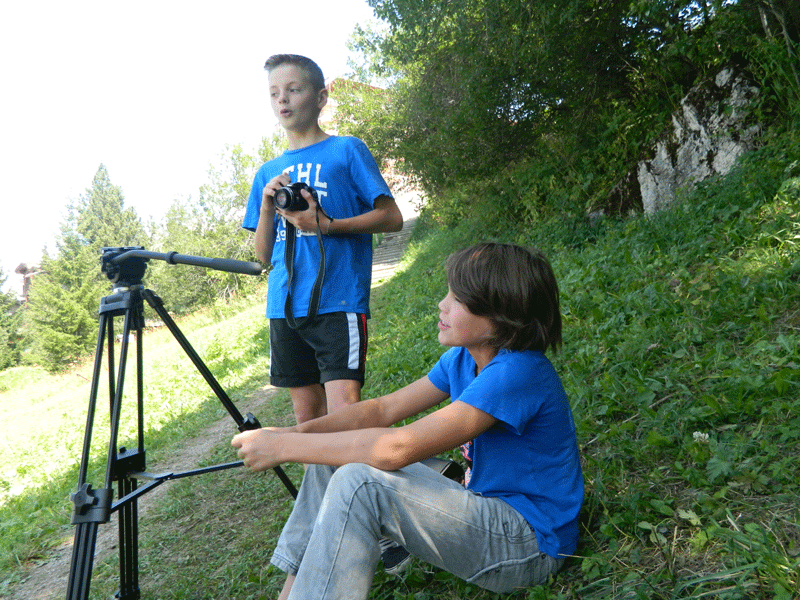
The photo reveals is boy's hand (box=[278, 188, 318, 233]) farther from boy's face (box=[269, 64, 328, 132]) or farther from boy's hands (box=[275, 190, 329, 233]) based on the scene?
boy's face (box=[269, 64, 328, 132])

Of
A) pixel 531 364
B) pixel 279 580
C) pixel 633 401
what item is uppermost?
pixel 531 364

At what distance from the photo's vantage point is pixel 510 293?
1.71 metres

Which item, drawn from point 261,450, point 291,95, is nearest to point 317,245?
point 291,95

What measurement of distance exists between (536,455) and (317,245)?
4.08ft

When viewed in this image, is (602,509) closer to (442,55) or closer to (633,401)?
(633,401)

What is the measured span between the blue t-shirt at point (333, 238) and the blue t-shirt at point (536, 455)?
0.85m

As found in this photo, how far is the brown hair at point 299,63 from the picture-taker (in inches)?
96.7

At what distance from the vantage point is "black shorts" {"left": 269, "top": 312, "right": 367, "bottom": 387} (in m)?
2.29

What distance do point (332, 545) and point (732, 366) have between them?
1.94 meters

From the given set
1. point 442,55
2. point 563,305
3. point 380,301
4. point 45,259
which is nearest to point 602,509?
point 563,305

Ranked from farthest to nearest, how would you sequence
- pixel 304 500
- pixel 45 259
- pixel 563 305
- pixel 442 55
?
pixel 45 259
pixel 442 55
pixel 563 305
pixel 304 500

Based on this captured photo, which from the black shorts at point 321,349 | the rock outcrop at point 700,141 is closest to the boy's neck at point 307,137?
the black shorts at point 321,349

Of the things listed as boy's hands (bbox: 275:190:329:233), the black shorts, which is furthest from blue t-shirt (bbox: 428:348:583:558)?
boy's hands (bbox: 275:190:329:233)

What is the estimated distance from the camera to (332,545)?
4.88 ft
